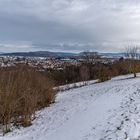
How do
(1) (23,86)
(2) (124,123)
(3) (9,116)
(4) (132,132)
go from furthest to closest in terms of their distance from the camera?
(1) (23,86) → (3) (9,116) → (2) (124,123) → (4) (132,132)

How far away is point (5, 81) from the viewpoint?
75.7 feet

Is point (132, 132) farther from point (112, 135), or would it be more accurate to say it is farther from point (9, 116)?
point (9, 116)

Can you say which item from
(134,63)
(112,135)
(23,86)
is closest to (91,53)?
(134,63)

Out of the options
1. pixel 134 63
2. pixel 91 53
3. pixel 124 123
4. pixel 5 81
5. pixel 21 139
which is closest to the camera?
pixel 124 123

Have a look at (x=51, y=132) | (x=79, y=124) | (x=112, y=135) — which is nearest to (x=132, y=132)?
(x=112, y=135)

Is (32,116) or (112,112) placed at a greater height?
(112,112)

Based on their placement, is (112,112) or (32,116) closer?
(112,112)

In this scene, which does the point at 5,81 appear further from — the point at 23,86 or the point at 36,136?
the point at 36,136

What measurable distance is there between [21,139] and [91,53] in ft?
340

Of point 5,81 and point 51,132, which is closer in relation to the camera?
point 51,132

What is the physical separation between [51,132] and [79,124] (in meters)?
1.65

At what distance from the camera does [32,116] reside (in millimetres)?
24016

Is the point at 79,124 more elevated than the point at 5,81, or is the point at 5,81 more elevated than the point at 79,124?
the point at 5,81

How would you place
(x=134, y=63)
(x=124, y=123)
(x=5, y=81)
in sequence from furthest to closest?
1. (x=134, y=63)
2. (x=5, y=81)
3. (x=124, y=123)
